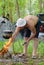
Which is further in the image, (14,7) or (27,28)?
(14,7)

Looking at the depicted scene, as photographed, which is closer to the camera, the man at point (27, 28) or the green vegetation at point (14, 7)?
the man at point (27, 28)

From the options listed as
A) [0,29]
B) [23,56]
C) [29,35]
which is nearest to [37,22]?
[29,35]

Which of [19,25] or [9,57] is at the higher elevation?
[19,25]

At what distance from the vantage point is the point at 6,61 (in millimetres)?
8430

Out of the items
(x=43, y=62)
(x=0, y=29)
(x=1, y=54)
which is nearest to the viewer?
(x=43, y=62)

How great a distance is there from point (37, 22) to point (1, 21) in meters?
6.27

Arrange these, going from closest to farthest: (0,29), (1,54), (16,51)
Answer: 1. (1,54)
2. (16,51)
3. (0,29)

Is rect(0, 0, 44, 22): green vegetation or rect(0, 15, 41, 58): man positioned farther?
rect(0, 0, 44, 22): green vegetation

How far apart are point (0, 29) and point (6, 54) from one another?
5975mm

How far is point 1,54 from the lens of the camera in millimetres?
8992

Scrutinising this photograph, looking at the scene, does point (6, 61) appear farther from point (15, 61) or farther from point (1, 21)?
point (1, 21)

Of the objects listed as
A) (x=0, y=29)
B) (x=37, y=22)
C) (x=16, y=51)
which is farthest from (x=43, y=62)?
(x=0, y=29)

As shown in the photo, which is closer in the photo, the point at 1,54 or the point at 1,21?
the point at 1,54

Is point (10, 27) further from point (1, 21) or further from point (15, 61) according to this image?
point (15, 61)
